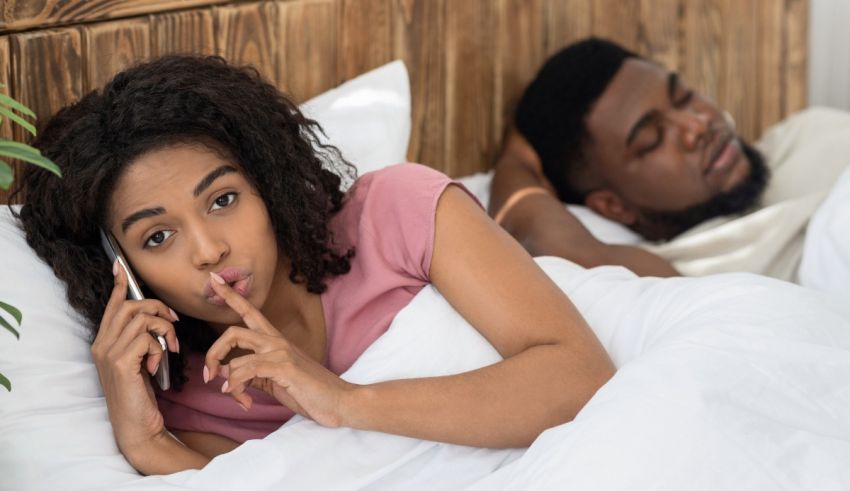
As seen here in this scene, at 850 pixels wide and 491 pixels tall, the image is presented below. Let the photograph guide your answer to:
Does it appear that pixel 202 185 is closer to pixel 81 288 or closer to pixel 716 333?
pixel 81 288

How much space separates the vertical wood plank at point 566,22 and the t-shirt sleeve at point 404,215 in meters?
1.00

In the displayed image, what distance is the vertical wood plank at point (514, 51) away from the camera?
2.20 metres

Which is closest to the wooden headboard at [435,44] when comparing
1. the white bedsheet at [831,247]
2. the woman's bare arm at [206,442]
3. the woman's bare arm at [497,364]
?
the woman's bare arm at [206,442]

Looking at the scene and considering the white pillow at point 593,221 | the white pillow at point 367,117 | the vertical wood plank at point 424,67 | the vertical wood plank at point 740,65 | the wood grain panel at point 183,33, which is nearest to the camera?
the wood grain panel at point 183,33

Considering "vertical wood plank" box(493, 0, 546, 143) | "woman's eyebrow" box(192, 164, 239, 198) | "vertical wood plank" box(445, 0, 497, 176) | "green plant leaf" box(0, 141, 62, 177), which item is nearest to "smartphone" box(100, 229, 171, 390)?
"woman's eyebrow" box(192, 164, 239, 198)

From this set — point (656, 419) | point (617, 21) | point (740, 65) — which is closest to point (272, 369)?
point (656, 419)

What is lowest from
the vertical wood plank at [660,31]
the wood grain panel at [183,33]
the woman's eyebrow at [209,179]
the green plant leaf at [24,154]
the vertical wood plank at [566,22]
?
the vertical wood plank at [660,31]

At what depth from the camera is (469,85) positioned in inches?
84.2

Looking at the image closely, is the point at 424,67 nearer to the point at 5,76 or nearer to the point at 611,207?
the point at 611,207

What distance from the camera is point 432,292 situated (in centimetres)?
135

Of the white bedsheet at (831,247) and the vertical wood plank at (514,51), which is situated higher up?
the vertical wood plank at (514,51)

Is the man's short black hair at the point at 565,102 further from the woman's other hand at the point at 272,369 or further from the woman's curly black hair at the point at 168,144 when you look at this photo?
the woman's other hand at the point at 272,369

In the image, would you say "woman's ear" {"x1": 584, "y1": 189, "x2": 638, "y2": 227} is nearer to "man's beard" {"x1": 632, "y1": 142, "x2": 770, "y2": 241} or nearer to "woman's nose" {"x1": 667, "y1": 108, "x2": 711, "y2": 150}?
"man's beard" {"x1": 632, "y1": 142, "x2": 770, "y2": 241}

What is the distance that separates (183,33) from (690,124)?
988 mm
